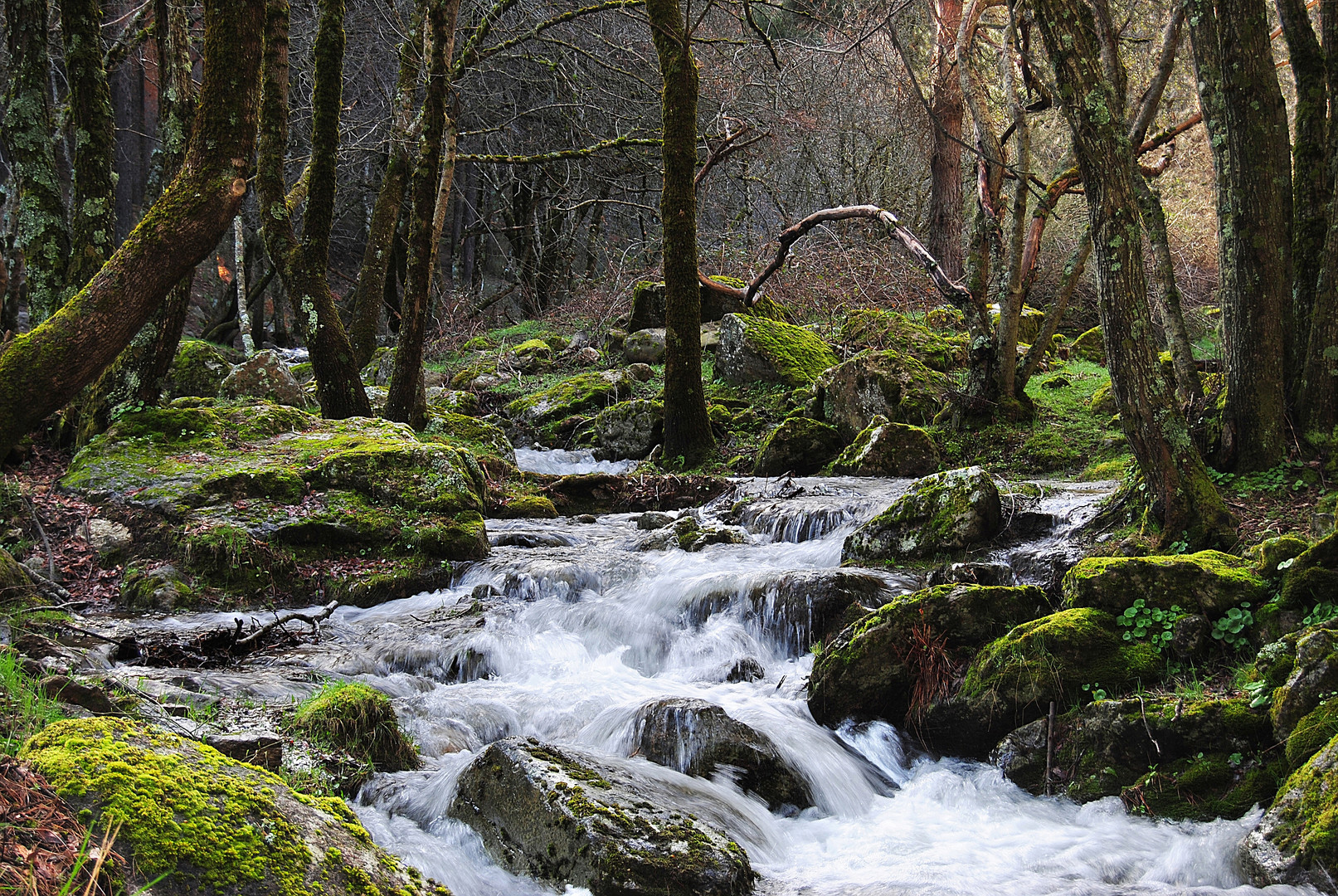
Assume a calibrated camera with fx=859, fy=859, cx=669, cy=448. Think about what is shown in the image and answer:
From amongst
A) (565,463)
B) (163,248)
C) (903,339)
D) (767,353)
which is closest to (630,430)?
(565,463)

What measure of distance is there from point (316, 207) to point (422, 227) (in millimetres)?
1455

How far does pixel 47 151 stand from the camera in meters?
8.44

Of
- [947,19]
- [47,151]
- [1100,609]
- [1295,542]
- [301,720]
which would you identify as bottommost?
[301,720]

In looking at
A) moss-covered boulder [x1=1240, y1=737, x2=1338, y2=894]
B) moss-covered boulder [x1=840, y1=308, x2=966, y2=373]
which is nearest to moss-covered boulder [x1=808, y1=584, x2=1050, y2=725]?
moss-covered boulder [x1=1240, y1=737, x2=1338, y2=894]

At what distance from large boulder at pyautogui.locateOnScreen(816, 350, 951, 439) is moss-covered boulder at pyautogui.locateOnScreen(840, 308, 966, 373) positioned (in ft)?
5.29

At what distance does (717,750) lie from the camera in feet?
14.9

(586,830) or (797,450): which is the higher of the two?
(797,450)

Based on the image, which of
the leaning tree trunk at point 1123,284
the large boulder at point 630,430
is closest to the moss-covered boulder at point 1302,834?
the leaning tree trunk at point 1123,284

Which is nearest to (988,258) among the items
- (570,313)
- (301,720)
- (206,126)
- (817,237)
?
(817,237)

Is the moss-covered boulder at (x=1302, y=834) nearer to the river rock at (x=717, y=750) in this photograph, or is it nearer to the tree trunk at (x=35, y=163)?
the river rock at (x=717, y=750)

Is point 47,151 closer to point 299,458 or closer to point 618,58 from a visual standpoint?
point 299,458

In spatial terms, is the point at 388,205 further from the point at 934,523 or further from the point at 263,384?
the point at 934,523

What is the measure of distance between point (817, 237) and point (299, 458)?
36.3 feet

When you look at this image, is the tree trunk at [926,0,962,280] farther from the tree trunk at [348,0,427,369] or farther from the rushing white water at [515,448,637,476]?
the tree trunk at [348,0,427,369]
